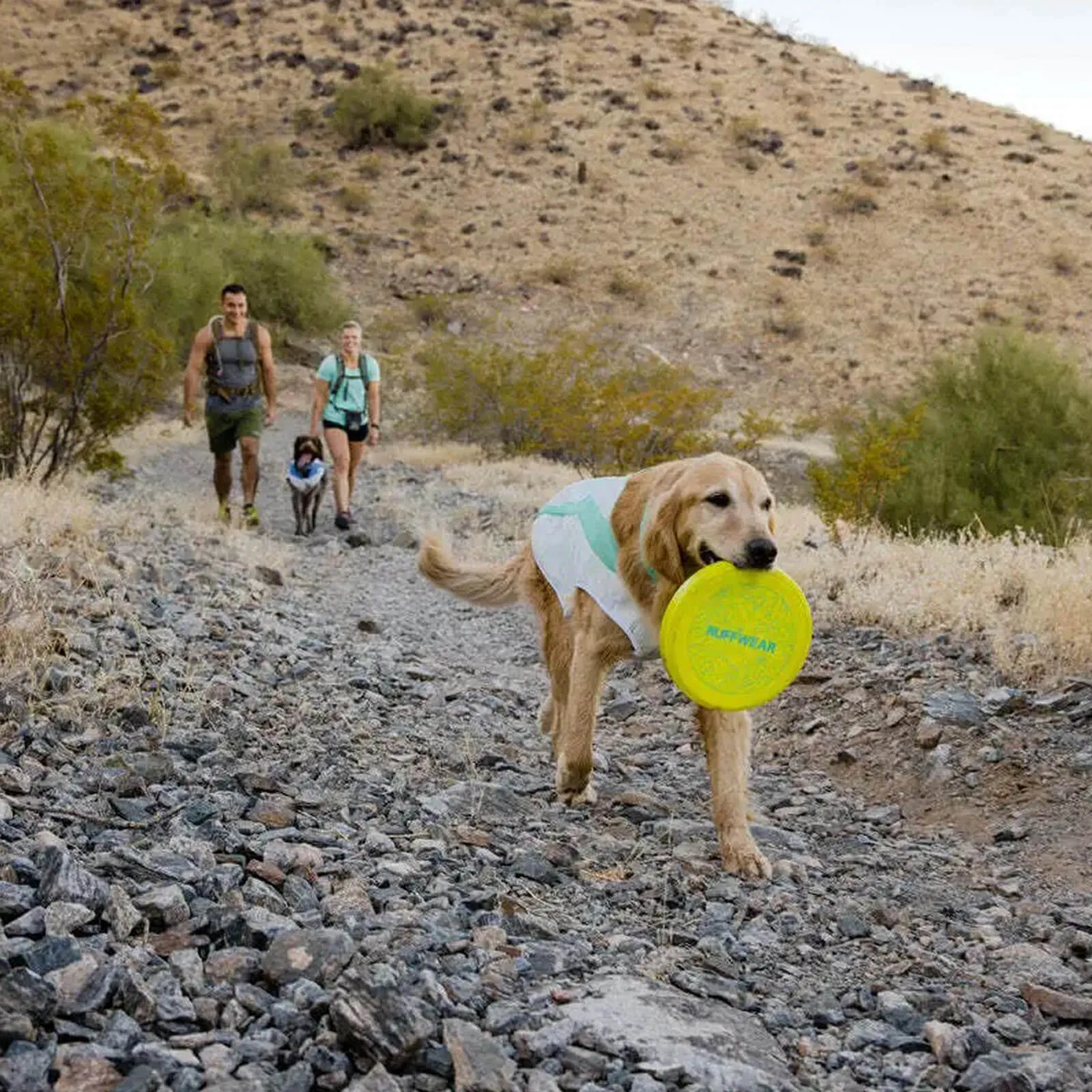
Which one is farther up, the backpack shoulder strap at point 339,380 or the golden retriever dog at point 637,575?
the backpack shoulder strap at point 339,380

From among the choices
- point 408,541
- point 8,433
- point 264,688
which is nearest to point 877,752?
point 264,688

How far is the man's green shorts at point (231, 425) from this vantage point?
→ 10359mm

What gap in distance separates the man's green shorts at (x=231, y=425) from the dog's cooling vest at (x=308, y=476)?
0.71 metres

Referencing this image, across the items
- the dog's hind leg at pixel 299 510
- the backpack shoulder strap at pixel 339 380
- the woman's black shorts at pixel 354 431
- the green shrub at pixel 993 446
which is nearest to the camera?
the backpack shoulder strap at pixel 339 380

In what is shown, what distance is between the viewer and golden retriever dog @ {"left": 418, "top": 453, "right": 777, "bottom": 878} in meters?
3.90

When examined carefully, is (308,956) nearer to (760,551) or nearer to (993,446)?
(760,551)

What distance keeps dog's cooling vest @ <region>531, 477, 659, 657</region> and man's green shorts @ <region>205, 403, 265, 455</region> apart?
240 inches

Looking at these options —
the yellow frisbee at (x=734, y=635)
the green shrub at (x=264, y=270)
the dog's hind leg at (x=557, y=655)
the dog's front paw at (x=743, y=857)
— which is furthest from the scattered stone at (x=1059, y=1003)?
the green shrub at (x=264, y=270)

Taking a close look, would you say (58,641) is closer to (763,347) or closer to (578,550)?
(578,550)

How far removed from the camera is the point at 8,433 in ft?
34.9

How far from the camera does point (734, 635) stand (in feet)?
13.1

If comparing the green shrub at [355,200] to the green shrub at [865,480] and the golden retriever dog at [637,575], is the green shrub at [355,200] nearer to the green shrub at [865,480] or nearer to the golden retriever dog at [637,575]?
the green shrub at [865,480]

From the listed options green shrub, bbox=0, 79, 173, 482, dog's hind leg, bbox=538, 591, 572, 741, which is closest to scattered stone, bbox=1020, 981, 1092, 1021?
dog's hind leg, bbox=538, 591, 572, 741

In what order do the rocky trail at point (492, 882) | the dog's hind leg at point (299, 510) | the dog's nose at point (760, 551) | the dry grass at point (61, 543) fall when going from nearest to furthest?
the rocky trail at point (492, 882) → the dog's nose at point (760, 551) → the dry grass at point (61, 543) → the dog's hind leg at point (299, 510)
